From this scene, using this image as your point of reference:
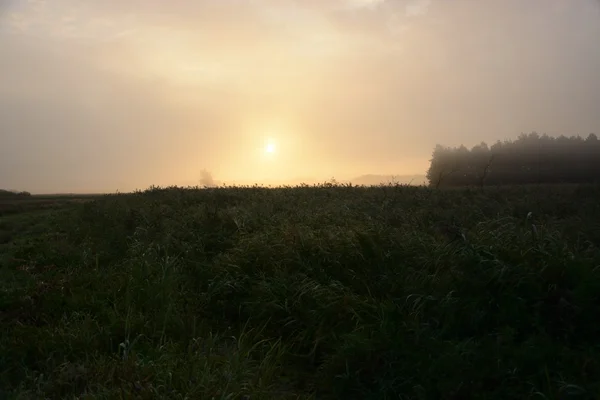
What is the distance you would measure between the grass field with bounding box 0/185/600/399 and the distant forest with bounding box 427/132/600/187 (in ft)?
123

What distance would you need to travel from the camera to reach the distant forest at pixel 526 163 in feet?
147

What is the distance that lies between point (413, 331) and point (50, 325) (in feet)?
18.1

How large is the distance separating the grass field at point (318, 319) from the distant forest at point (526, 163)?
3745 centimetres

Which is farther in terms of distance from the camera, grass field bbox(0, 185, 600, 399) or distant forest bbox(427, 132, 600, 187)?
distant forest bbox(427, 132, 600, 187)

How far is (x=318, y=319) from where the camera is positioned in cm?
677

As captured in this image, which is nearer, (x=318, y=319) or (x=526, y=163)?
(x=318, y=319)

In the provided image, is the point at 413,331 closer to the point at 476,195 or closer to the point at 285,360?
the point at 285,360

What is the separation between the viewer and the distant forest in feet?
147

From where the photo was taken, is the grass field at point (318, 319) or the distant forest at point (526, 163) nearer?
the grass field at point (318, 319)

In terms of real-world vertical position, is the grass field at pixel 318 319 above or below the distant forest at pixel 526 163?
below

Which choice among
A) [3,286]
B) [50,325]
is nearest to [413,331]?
[50,325]

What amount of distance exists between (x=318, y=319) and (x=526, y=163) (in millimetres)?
47714

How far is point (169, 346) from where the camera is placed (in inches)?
237

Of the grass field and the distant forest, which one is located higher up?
the distant forest
